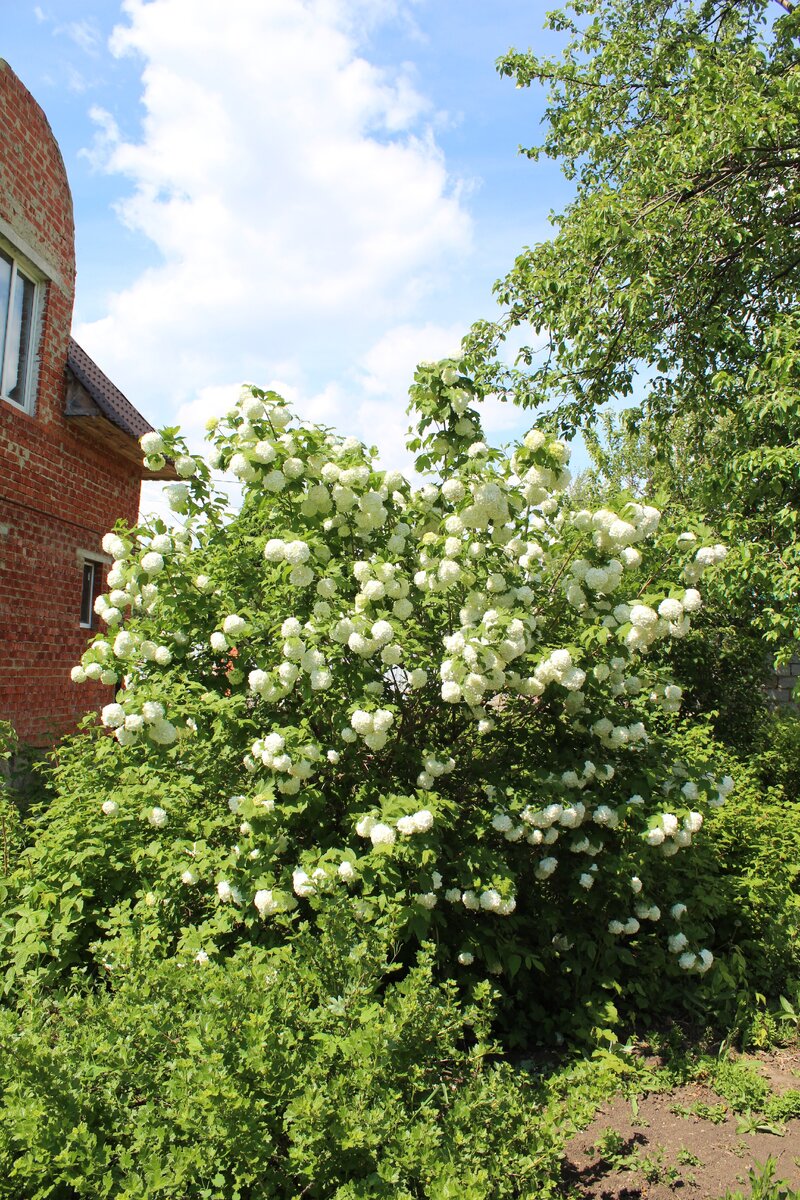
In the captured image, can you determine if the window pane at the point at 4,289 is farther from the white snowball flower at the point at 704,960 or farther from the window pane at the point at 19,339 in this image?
the white snowball flower at the point at 704,960

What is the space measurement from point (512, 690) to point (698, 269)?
5175 millimetres

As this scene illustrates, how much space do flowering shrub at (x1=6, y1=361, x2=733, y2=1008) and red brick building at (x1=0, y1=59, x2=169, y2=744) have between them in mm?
3360

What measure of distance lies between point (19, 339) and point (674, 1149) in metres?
7.63

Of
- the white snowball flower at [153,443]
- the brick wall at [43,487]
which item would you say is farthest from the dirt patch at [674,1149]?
the brick wall at [43,487]

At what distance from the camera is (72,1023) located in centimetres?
284

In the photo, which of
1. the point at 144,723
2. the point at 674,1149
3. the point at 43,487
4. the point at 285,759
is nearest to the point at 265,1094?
the point at 285,759

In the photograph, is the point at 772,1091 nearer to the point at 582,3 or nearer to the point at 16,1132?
the point at 16,1132

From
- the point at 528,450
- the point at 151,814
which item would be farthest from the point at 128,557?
the point at 528,450

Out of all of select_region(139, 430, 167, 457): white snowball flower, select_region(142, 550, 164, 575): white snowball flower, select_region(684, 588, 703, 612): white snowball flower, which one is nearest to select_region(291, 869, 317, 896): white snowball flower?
select_region(142, 550, 164, 575): white snowball flower

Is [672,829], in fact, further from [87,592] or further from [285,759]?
[87,592]

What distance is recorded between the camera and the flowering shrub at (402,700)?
3443 millimetres

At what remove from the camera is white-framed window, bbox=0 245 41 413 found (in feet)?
23.7

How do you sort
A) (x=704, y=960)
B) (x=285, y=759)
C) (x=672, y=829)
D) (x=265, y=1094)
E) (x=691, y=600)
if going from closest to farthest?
(x=265, y=1094) → (x=285, y=759) → (x=691, y=600) → (x=672, y=829) → (x=704, y=960)

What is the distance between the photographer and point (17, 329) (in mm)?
7477
